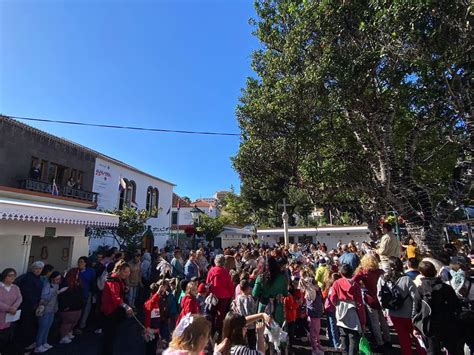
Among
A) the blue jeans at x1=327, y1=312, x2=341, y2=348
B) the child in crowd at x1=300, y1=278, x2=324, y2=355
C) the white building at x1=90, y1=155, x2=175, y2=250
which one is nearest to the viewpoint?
the blue jeans at x1=327, y1=312, x2=341, y2=348

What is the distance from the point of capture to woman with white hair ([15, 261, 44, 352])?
5.10 m

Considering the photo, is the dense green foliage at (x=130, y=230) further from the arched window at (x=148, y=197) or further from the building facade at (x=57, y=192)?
the arched window at (x=148, y=197)

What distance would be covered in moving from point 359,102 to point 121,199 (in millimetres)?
17908

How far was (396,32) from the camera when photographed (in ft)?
22.4

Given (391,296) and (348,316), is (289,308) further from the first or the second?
(391,296)

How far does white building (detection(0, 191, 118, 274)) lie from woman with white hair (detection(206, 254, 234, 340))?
16.4ft

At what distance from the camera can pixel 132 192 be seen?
2261 cm

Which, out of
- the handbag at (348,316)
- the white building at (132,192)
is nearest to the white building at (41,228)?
the white building at (132,192)

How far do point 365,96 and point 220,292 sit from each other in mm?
7621

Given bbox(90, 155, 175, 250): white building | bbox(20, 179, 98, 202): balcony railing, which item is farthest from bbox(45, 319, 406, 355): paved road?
bbox(90, 155, 175, 250): white building

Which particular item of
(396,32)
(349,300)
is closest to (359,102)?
(396,32)

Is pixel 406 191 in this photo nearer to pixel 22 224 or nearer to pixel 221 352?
pixel 221 352

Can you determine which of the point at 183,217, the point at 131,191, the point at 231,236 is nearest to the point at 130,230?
the point at 131,191

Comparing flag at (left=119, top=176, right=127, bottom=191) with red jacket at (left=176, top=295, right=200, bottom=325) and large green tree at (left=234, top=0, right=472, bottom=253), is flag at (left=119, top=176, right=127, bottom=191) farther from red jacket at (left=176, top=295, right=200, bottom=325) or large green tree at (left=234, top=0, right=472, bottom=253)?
red jacket at (left=176, top=295, right=200, bottom=325)
